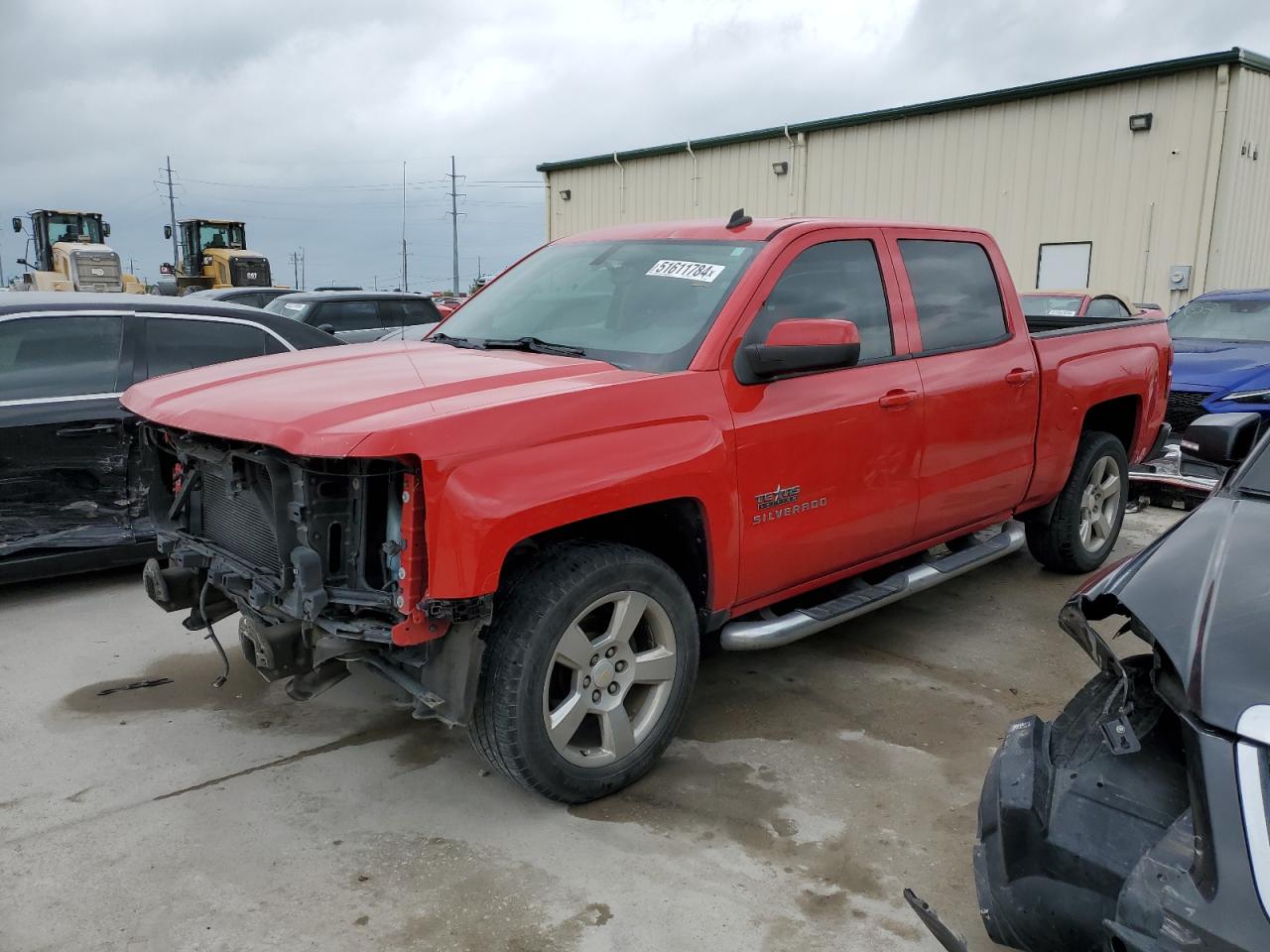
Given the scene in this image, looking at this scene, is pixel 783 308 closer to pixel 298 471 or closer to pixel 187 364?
pixel 298 471

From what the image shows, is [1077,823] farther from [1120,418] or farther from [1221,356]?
[1221,356]

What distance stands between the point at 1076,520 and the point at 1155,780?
149 inches

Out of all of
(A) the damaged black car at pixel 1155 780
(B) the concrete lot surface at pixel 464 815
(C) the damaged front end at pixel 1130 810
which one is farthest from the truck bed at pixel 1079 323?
(C) the damaged front end at pixel 1130 810

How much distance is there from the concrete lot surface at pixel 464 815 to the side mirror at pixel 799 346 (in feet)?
4.72

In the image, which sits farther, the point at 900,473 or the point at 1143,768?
the point at 900,473

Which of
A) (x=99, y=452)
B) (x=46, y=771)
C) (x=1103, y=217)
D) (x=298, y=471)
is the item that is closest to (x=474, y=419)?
(x=298, y=471)

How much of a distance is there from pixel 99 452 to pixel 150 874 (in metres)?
2.91

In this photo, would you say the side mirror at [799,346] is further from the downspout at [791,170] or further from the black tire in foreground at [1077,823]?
the downspout at [791,170]

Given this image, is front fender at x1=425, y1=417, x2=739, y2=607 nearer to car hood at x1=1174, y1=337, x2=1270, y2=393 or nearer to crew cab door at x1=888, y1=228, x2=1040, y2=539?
crew cab door at x1=888, y1=228, x2=1040, y2=539

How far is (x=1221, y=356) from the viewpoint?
883 centimetres

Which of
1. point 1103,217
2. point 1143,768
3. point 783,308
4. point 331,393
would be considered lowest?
point 1143,768

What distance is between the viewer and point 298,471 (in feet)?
9.16

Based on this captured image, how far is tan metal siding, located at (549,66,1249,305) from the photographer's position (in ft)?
53.6

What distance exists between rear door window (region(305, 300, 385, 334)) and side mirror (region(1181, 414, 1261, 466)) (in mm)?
10619
